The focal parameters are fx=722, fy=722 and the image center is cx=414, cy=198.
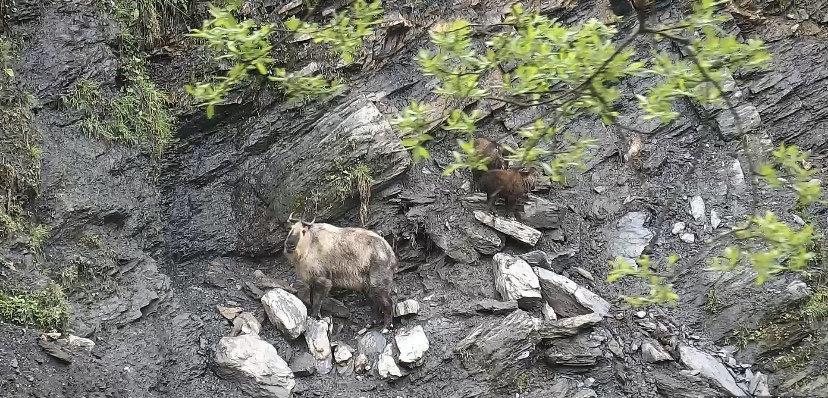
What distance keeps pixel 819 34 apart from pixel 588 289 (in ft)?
19.5

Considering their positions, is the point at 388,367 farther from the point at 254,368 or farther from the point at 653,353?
the point at 653,353

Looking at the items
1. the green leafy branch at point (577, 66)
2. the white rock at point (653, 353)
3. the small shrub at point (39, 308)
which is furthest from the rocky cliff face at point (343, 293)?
the green leafy branch at point (577, 66)

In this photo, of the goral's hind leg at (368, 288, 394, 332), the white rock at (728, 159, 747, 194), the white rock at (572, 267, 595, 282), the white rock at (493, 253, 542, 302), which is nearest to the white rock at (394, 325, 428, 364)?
the goral's hind leg at (368, 288, 394, 332)

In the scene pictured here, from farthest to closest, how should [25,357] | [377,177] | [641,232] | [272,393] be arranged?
[641,232], [377,177], [272,393], [25,357]

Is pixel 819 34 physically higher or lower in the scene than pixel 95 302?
lower

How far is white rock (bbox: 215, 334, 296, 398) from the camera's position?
23.2 ft

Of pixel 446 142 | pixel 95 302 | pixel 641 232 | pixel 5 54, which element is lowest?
pixel 641 232

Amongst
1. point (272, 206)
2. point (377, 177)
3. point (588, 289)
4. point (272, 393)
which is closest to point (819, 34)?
point (588, 289)

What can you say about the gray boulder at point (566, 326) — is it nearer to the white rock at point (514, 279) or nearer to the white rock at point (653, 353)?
the white rock at point (514, 279)

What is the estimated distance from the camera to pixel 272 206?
8570mm

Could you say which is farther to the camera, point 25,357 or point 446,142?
point 446,142

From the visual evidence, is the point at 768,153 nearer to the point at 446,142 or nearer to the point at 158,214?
the point at 446,142

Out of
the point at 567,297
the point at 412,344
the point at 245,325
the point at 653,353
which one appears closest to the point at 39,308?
the point at 245,325

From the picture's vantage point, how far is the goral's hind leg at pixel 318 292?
802 cm
